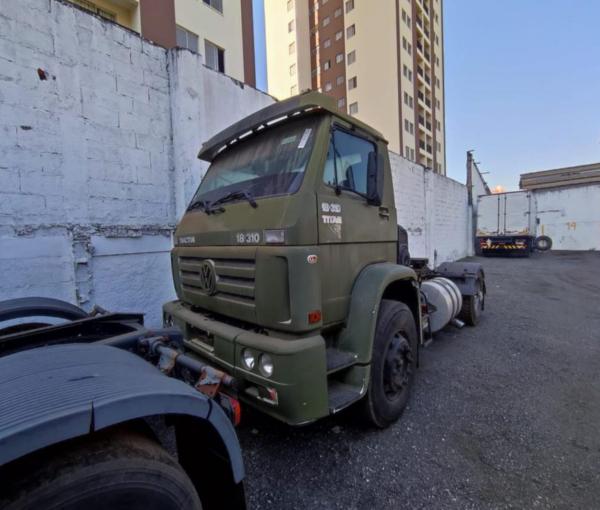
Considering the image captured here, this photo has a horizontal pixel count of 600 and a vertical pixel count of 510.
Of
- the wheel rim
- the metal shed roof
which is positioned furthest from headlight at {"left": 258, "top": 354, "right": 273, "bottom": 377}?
the metal shed roof

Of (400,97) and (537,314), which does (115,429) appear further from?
Result: (400,97)

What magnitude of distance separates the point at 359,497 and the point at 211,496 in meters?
1.06

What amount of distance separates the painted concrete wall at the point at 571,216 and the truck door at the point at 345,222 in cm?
2245

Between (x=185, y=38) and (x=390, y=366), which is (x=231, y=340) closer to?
(x=390, y=366)

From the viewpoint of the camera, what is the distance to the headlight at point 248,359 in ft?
7.48

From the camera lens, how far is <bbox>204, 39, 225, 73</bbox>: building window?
1479cm

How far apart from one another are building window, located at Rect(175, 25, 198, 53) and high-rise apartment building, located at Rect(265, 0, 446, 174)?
58.4 ft

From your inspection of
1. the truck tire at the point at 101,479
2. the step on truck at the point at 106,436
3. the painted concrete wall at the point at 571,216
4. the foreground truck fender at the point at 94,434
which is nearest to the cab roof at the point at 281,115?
the step on truck at the point at 106,436

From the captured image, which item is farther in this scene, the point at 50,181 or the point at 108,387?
the point at 50,181

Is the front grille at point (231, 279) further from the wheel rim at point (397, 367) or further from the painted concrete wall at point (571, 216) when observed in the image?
the painted concrete wall at point (571, 216)

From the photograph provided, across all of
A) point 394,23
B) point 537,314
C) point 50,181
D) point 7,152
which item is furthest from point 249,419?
point 394,23

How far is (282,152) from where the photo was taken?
8.86 feet

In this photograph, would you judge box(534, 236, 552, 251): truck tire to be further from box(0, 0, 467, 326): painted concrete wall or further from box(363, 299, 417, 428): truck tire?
box(363, 299, 417, 428): truck tire

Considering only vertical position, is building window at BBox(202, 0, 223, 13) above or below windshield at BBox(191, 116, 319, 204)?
above
